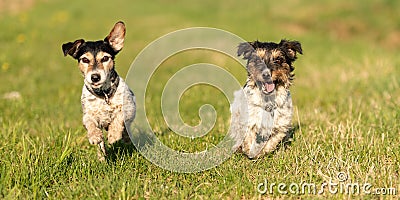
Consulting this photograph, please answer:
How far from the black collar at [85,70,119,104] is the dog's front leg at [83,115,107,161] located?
0.32 meters

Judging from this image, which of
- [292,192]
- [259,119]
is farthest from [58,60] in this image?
[292,192]

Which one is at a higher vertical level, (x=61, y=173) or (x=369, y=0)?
(x=369, y=0)

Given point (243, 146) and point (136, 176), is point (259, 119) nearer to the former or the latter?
point (243, 146)

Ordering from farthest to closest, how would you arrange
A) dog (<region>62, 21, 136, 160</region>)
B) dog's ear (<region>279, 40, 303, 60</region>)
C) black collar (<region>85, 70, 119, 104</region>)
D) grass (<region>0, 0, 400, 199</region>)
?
dog's ear (<region>279, 40, 303, 60</region>), black collar (<region>85, 70, 119, 104</region>), dog (<region>62, 21, 136, 160</region>), grass (<region>0, 0, 400, 199</region>)

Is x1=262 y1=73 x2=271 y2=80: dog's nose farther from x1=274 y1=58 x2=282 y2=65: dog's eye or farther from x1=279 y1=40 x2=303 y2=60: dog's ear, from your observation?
x1=279 y1=40 x2=303 y2=60: dog's ear

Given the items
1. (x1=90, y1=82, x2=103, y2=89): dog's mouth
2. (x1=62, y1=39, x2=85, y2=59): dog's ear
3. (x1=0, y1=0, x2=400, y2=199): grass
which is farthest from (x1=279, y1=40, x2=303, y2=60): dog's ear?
(x1=62, y1=39, x2=85, y2=59): dog's ear

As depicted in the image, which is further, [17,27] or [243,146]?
[17,27]

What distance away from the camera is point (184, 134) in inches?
291

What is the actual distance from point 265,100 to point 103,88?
215 cm

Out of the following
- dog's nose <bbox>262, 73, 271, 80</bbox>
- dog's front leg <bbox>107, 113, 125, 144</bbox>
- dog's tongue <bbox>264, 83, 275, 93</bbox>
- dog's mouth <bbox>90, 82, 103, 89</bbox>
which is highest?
dog's nose <bbox>262, 73, 271, 80</bbox>

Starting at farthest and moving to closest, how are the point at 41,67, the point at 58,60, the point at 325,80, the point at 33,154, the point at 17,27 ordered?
the point at 17,27 < the point at 58,60 < the point at 41,67 < the point at 325,80 < the point at 33,154

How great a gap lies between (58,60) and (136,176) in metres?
12.3

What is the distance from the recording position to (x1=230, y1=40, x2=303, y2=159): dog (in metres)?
6.55

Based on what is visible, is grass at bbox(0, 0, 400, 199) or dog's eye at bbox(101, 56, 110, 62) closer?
grass at bbox(0, 0, 400, 199)
